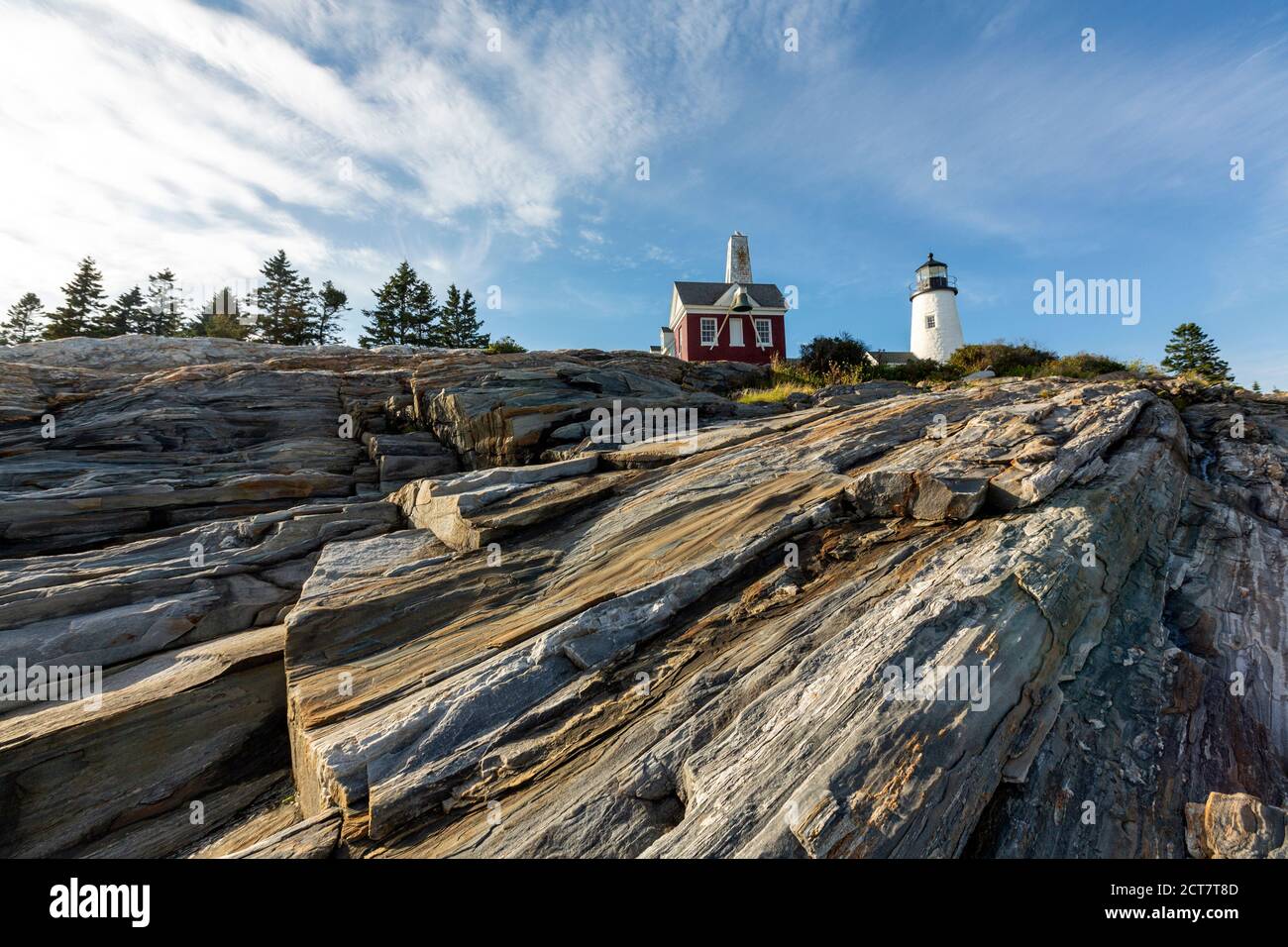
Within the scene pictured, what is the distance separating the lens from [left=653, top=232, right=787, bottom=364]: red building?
45750 millimetres

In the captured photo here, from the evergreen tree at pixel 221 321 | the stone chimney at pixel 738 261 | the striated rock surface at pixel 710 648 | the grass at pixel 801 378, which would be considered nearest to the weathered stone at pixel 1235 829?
the striated rock surface at pixel 710 648

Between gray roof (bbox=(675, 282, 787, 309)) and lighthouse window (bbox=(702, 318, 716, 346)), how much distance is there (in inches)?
66.8

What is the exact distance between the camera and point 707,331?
4600cm

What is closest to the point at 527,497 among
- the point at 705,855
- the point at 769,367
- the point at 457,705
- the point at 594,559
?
the point at 594,559

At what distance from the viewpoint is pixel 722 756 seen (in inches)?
193

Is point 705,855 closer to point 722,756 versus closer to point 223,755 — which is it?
point 722,756

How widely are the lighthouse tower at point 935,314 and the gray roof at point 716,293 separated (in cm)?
1460

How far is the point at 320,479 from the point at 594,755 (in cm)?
1350

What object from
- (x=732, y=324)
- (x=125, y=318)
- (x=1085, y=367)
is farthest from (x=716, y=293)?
(x=125, y=318)

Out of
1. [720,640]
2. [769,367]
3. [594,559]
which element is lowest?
[720,640]

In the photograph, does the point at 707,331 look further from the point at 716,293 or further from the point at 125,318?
the point at 125,318

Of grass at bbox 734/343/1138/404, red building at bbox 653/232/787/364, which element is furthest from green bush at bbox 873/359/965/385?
red building at bbox 653/232/787/364

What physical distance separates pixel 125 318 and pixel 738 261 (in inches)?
2729

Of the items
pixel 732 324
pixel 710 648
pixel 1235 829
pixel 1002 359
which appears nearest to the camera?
pixel 1235 829
